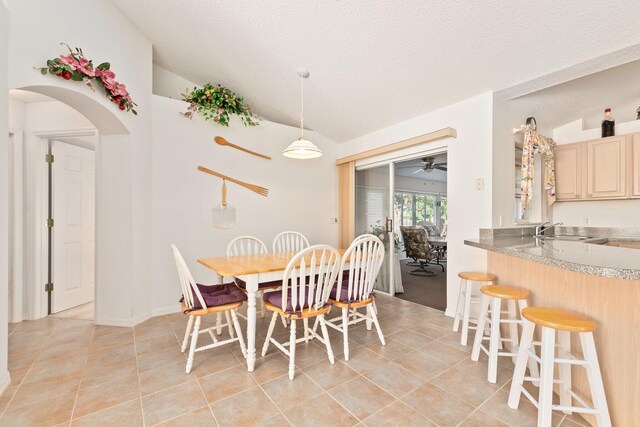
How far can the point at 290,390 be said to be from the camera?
1783 millimetres

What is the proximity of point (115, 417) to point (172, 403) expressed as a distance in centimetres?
28

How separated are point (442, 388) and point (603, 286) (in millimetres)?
1073

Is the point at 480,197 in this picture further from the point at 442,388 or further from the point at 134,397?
the point at 134,397

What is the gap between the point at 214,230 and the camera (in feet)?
11.5

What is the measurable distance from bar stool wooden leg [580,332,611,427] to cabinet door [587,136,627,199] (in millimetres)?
2851

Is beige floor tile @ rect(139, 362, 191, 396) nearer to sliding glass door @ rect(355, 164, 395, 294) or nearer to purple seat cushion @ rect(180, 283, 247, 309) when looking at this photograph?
purple seat cushion @ rect(180, 283, 247, 309)

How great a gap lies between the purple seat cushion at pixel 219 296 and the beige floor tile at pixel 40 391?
2.64 ft

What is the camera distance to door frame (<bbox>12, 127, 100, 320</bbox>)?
2.96 meters

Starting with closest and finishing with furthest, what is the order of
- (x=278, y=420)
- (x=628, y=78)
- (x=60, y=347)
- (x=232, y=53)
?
1. (x=278, y=420)
2. (x=60, y=347)
3. (x=628, y=78)
4. (x=232, y=53)

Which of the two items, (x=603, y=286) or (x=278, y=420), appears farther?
(x=278, y=420)

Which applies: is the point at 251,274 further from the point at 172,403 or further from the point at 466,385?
the point at 466,385

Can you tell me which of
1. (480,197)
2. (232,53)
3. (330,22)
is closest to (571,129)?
(480,197)

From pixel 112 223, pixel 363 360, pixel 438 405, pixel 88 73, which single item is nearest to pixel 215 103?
pixel 88 73

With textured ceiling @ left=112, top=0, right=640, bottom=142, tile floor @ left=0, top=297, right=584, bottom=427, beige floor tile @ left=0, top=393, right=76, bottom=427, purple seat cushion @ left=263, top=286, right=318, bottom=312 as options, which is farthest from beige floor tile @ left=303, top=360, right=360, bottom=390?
textured ceiling @ left=112, top=0, right=640, bottom=142
